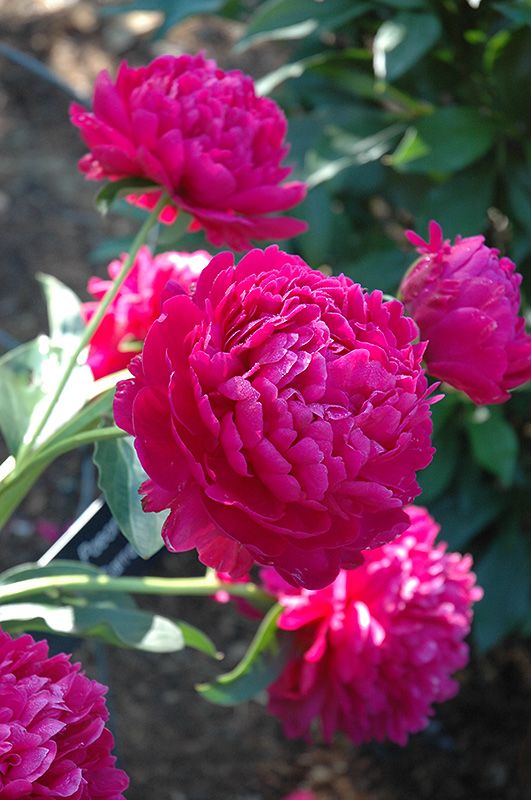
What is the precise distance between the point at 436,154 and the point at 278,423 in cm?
83

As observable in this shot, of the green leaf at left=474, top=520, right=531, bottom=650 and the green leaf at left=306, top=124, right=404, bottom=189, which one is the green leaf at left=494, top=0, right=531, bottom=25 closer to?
the green leaf at left=306, top=124, right=404, bottom=189

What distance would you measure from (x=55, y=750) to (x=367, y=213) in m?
1.18

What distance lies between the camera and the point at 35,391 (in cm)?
66

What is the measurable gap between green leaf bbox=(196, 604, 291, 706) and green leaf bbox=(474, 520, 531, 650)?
0.68 m

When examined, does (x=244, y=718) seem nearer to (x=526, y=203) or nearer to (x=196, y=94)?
(x=526, y=203)

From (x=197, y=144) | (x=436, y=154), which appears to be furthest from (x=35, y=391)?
(x=436, y=154)

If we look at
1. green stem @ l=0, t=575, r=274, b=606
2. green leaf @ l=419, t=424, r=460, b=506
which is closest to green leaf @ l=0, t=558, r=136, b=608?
green stem @ l=0, t=575, r=274, b=606

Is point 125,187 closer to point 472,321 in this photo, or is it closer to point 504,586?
point 472,321

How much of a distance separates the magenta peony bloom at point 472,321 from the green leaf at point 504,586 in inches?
35.5

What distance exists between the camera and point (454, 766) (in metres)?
1.40

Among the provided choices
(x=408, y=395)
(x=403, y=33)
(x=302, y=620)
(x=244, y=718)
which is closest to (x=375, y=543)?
(x=408, y=395)

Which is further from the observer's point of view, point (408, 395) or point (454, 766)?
point (454, 766)

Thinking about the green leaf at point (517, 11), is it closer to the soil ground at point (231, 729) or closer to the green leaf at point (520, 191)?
the green leaf at point (520, 191)

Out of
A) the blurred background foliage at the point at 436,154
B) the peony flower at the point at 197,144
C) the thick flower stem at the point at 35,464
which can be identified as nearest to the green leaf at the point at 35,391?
the thick flower stem at the point at 35,464
